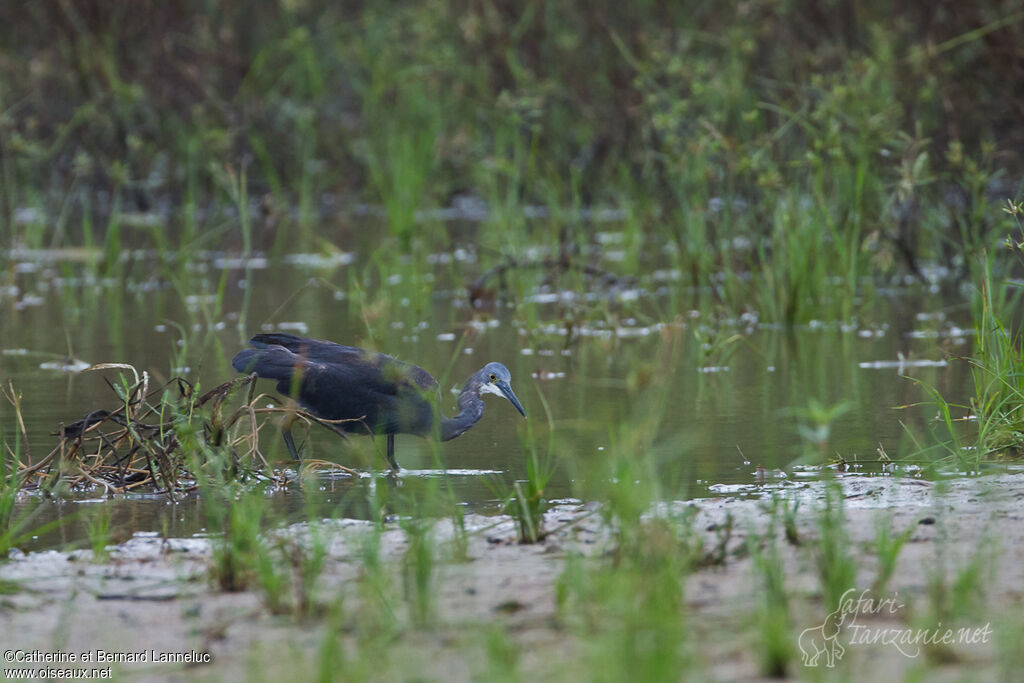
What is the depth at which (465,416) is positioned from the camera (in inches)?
202

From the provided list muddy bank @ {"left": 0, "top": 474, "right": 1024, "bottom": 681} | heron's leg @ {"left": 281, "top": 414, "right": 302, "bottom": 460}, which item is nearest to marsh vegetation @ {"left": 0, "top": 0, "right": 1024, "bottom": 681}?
muddy bank @ {"left": 0, "top": 474, "right": 1024, "bottom": 681}

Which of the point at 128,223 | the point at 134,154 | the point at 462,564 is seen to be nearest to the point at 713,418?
the point at 462,564

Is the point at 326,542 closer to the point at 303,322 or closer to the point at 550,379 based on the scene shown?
the point at 550,379

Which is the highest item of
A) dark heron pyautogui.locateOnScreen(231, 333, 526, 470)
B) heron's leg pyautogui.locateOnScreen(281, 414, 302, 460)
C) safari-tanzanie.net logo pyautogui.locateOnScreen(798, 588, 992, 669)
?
dark heron pyautogui.locateOnScreen(231, 333, 526, 470)

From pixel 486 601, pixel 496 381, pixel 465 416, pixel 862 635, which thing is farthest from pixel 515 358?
pixel 862 635

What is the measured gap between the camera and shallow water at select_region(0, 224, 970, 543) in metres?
4.88

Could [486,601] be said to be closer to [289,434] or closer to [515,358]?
[289,434]

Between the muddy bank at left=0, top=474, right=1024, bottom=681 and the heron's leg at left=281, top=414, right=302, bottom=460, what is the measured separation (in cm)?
99

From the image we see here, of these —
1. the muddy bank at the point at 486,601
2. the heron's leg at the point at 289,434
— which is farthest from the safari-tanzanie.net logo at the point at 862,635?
the heron's leg at the point at 289,434

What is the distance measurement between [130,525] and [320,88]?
9.19 metres

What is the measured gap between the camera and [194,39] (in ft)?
40.8

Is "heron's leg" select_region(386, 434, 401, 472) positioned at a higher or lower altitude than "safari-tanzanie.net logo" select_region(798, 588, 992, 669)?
higher

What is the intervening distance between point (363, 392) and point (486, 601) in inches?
75.2

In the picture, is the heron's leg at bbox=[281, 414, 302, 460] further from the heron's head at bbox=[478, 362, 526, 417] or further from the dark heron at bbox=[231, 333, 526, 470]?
the heron's head at bbox=[478, 362, 526, 417]
